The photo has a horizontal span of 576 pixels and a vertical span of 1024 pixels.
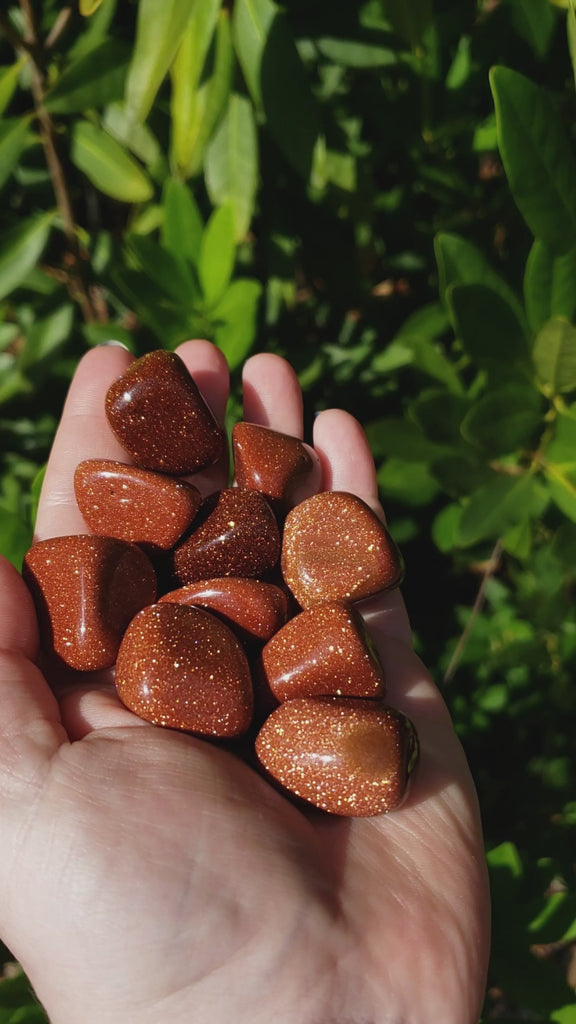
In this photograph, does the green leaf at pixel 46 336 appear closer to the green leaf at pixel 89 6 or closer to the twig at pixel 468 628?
the green leaf at pixel 89 6

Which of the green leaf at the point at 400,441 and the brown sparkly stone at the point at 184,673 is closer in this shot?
the brown sparkly stone at the point at 184,673

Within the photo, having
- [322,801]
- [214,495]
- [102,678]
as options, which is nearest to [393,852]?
[322,801]

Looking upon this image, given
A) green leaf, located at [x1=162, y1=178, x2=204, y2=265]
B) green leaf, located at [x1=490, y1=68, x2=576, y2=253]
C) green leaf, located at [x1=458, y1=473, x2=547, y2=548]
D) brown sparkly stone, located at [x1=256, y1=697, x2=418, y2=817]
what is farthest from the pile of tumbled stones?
green leaf, located at [x1=490, y1=68, x2=576, y2=253]

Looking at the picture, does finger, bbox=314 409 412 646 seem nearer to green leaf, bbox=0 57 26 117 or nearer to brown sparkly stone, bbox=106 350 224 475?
brown sparkly stone, bbox=106 350 224 475

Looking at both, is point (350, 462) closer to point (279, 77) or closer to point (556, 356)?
point (556, 356)

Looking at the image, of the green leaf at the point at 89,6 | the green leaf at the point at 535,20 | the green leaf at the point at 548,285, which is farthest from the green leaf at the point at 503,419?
the green leaf at the point at 89,6

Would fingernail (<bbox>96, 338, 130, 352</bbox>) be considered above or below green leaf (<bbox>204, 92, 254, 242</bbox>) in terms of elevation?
below

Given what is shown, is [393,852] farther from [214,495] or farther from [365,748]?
[214,495]
